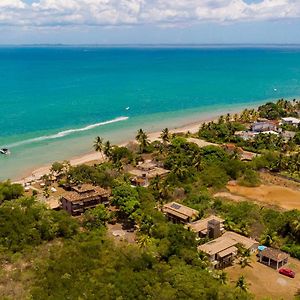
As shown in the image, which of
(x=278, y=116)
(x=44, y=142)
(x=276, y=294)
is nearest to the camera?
(x=276, y=294)

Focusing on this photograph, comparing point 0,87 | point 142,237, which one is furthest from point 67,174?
point 0,87

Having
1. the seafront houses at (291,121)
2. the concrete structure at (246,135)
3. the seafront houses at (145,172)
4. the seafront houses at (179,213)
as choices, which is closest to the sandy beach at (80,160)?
the seafront houses at (145,172)

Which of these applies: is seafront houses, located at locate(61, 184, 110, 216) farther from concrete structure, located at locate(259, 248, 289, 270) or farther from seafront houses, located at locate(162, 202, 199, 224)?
concrete structure, located at locate(259, 248, 289, 270)

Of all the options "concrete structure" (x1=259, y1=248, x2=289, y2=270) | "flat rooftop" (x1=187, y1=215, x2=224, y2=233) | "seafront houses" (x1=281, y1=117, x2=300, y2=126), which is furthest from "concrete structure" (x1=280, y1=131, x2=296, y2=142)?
"concrete structure" (x1=259, y1=248, x2=289, y2=270)

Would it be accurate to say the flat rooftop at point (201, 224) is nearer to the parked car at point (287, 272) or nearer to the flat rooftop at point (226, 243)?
the flat rooftop at point (226, 243)

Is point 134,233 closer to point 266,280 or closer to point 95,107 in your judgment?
point 266,280

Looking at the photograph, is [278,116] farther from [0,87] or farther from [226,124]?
[0,87]
